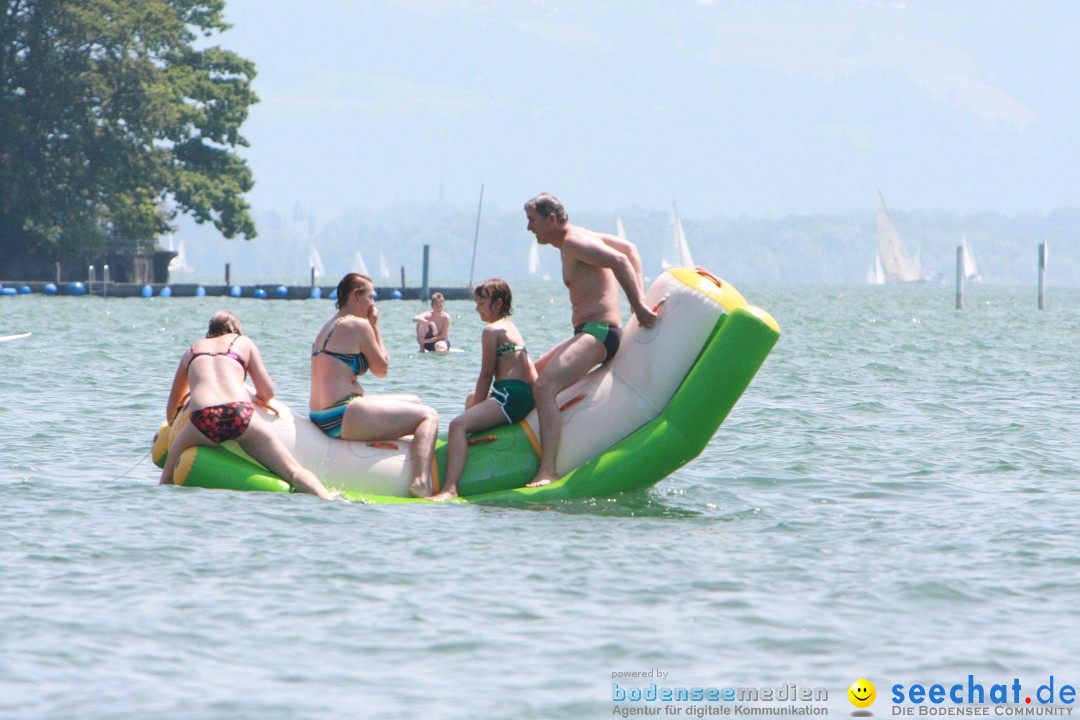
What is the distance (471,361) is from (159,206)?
3621 centimetres

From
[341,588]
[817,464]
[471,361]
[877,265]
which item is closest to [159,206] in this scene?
[471,361]

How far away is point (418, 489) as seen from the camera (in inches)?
347

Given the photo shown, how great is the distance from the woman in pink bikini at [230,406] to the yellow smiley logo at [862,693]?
4.11 metres

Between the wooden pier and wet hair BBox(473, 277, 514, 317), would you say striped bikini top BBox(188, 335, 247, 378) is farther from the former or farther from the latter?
the wooden pier

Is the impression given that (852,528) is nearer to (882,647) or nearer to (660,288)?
(660,288)

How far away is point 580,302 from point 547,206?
2.46 ft

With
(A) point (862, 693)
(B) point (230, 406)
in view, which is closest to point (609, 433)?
(B) point (230, 406)

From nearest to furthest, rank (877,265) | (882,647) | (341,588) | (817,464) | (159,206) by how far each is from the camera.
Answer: (882,647) → (341,588) → (817,464) → (159,206) → (877,265)

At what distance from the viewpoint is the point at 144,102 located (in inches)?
2014

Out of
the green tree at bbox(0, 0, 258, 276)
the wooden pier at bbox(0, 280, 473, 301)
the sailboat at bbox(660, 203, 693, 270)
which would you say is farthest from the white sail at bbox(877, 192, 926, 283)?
the green tree at bbox(0, 0, 258, 276)

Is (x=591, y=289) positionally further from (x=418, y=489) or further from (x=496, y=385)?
(x=418, y=489)

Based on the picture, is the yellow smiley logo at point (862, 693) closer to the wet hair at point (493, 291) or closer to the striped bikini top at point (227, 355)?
the wet hair at point (493, 291)

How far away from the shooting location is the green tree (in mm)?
50281

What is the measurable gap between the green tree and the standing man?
45.1m
